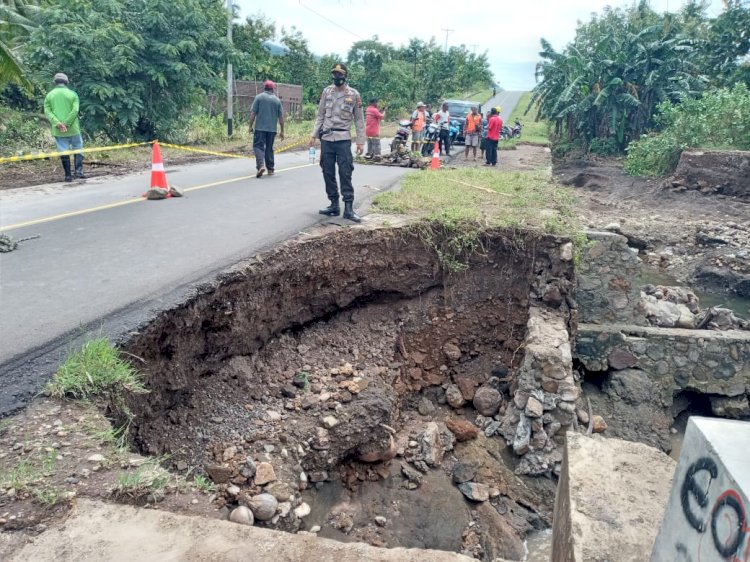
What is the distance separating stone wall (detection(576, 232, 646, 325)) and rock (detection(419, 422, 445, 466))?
312cm

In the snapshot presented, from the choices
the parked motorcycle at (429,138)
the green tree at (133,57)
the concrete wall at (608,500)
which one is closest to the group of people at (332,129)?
the parked motorcycle at (429,138)

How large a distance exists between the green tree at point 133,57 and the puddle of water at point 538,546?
13.4 metres

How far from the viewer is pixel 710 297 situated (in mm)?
11078

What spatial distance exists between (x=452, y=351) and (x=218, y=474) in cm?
362

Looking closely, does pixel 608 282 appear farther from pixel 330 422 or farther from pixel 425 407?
pixel 330 422

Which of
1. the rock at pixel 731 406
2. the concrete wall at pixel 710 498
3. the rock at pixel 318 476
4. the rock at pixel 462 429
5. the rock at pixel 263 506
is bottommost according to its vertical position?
the rock at pixel 731 406

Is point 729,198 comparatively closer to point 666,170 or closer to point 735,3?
point 666,170

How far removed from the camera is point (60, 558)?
7.31 ft

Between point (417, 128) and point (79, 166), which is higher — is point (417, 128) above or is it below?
above

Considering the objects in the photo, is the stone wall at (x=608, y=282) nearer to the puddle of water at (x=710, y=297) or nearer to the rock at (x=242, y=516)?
the puddle of water at (x=710, y=297)

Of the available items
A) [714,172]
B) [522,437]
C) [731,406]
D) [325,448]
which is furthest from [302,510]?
[714,172]

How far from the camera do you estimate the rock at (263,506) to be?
151 inches

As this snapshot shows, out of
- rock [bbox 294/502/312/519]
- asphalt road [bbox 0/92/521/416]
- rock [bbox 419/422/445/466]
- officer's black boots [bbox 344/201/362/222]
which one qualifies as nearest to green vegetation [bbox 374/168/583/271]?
officer's black boots [bbox 344/201/362/222]

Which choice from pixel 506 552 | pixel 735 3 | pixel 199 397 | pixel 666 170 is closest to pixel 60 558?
pixel 199 397
